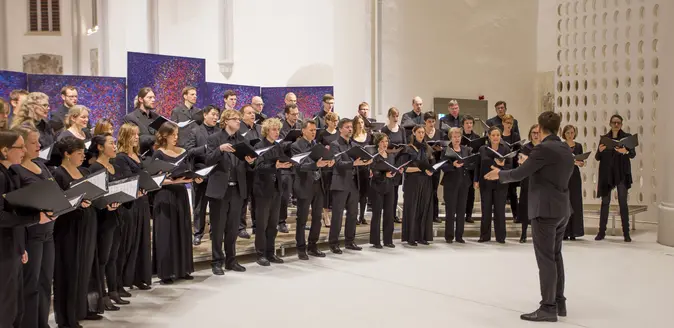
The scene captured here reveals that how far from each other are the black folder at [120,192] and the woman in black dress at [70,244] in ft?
0.38

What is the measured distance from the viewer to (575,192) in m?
8.84

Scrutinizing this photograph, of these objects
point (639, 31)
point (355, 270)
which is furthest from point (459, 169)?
point (639, 31)

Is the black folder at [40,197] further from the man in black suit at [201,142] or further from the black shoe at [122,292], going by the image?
the man in black suit at [201,142]

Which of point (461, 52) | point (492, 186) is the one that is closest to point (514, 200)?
point (492, 186)

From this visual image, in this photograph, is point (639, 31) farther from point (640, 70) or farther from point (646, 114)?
point (646, 114)

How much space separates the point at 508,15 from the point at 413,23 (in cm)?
223

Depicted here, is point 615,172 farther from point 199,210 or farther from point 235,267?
point 199,210

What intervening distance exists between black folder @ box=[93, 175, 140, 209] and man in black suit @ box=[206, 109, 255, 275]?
1616 millimetres

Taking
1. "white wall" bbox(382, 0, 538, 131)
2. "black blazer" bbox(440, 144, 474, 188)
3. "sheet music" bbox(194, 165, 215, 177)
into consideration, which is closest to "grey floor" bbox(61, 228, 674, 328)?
"black blazer" bbox(440, 144, 474, 188)

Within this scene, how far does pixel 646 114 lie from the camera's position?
1059 cm

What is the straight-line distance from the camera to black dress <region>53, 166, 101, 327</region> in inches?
187

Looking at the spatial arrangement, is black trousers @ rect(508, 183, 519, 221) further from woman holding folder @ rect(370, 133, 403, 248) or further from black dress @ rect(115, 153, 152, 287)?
black dress @ rect(115, 153, 152, 287)

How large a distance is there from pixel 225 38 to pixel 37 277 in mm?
8234

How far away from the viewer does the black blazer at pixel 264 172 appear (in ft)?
23.5
